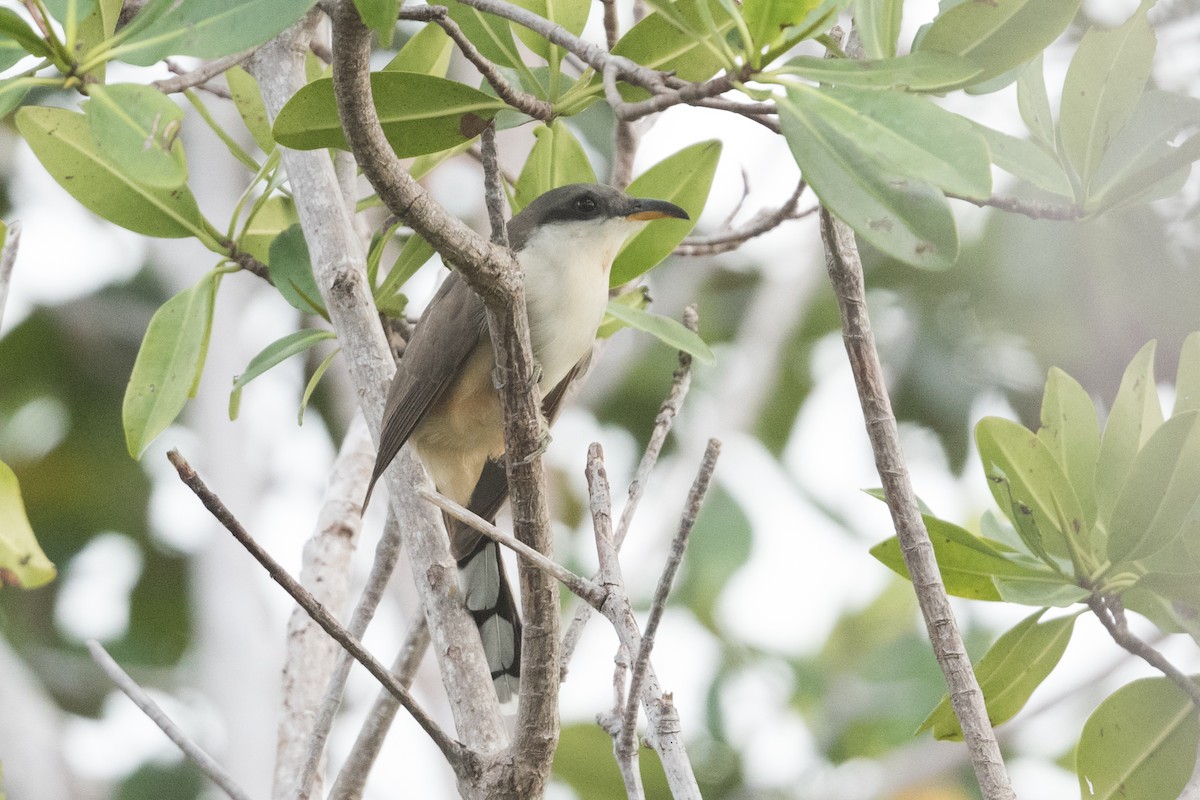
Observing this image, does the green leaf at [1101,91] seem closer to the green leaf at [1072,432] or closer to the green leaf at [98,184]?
the green leaf at [1072,432]

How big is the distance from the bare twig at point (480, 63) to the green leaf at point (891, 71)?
487 millimetres

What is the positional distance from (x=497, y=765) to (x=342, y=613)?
1193 mm

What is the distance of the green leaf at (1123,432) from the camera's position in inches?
97.4

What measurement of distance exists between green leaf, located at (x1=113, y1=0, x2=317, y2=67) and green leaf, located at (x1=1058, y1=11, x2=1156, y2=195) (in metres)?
1.47

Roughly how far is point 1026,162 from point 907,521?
2.10 ft

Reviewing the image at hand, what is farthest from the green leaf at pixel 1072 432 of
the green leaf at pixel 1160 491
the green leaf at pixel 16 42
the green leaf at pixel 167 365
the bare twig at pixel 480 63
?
the green leaf at pixel 16 42

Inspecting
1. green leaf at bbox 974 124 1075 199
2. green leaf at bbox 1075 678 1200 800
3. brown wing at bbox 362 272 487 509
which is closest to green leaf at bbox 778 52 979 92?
green leaf at bbox 974 124 1075 199

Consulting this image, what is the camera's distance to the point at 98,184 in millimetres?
2982

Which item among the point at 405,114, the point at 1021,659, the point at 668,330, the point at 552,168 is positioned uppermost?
the point at 552,168

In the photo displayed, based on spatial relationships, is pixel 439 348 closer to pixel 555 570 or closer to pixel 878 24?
pixel 555 570

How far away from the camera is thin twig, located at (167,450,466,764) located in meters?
2.04

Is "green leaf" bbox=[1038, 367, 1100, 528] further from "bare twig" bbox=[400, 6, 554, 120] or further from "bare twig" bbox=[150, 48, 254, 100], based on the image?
"bare twig" bbox=[150, 48, 254, 100]

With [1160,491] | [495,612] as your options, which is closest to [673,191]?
[495,612]

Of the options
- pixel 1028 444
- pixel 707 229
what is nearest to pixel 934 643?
pixel 1028 444
